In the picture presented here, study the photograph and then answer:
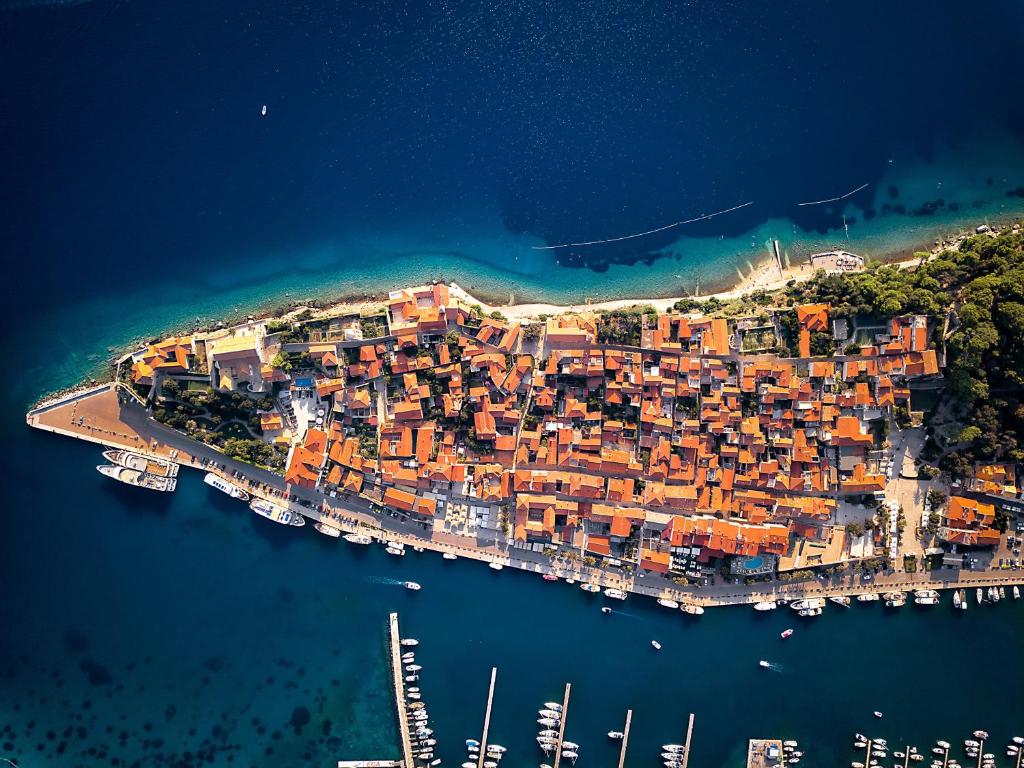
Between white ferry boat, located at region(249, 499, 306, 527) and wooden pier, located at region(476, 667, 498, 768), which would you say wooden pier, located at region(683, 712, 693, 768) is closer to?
wooden pier, located at region(476, 667, 498, 768)

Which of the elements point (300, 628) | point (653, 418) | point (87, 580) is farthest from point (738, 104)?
point (87, 580)

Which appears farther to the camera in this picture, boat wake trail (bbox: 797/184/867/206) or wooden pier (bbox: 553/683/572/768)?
boat wake trail (bbox: 797/184/867/206)

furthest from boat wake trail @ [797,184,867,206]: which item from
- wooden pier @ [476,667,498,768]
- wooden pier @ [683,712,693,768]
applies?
wooden pier @ [476,667,498,768]

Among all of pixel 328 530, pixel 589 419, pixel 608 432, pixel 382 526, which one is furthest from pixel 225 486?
pixel 608 432

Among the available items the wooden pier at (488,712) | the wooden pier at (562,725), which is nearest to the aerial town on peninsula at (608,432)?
the wooden pier at (562,725)

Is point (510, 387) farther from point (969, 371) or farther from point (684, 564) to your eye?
point (969, 371)

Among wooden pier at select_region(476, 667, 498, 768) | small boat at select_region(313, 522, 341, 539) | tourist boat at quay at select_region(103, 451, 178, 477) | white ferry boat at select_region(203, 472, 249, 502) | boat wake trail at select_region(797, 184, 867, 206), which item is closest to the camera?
tourist boat at quay at select_region(103, 451, 178, 477)

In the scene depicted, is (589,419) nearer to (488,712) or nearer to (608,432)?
(608,432)
